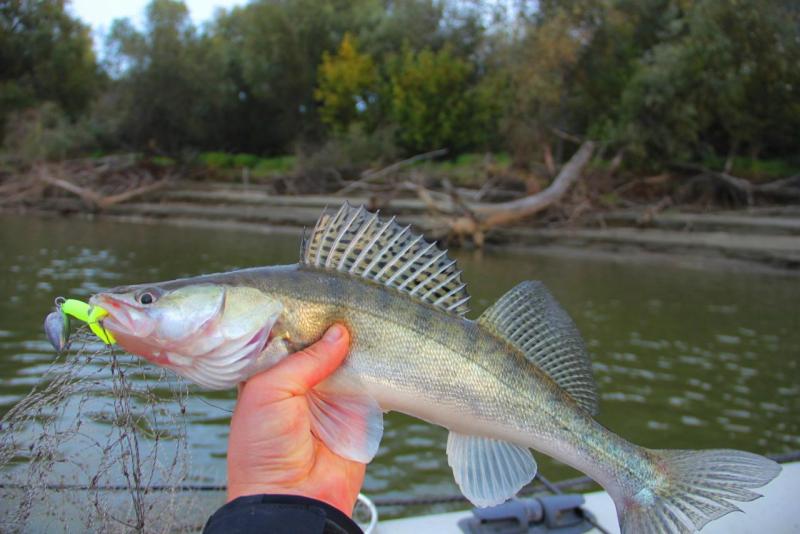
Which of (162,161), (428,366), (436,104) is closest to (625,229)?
(436,104)

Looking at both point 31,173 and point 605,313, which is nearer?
point 605,313

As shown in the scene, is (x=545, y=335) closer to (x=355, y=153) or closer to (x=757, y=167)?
(x=757, y=167)

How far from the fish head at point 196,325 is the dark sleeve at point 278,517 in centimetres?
34

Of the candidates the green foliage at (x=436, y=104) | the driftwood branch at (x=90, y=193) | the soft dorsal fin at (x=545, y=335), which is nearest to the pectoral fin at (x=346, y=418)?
the soft dorsal fin at (x=545, y=335)

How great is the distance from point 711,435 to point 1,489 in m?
6.44

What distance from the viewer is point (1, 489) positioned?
2.82 metres

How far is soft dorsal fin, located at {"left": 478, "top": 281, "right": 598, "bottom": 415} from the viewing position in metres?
2.30

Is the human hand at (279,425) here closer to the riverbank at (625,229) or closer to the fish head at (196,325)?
the fish head at (196,325)

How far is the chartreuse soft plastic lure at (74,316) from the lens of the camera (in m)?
1.98

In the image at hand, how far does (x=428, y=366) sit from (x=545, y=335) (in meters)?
0.42

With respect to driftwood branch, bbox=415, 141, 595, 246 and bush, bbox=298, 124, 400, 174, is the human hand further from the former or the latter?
bush, bbox=298, 124, 400, 174

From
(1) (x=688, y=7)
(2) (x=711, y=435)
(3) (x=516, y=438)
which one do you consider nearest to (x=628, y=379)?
(2) (x=711, y=435)

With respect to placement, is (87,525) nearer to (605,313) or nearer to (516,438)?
(516,438)

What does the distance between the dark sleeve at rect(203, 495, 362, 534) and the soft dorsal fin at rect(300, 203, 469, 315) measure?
0.67 m
